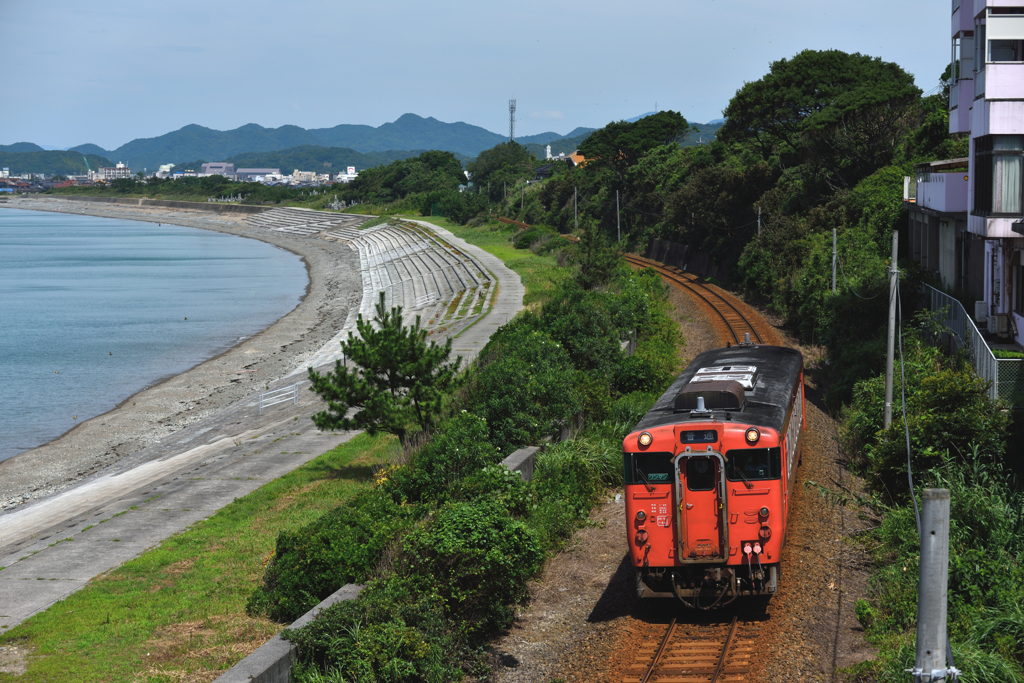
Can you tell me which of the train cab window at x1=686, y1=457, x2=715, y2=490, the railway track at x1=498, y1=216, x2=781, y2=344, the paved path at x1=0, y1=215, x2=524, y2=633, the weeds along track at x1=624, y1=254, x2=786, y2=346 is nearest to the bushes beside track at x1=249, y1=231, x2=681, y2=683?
the train cab window at x1=686, y1=457, x2=715, y2=490

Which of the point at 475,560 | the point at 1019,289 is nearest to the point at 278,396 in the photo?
the point at 475,560

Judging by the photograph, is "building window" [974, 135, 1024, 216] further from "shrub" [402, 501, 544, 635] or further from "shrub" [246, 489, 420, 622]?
"shrub" [246, 489, 420, 622]

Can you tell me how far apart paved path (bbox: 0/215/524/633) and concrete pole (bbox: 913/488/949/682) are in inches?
474

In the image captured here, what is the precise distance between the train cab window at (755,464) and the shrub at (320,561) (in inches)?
205

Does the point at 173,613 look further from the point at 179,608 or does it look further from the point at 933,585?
the point at 933,585

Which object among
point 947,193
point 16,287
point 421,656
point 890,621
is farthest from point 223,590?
point 16,287

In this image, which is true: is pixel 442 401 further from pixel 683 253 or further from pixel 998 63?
pixel 683 253

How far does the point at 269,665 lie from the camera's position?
956 centimetres

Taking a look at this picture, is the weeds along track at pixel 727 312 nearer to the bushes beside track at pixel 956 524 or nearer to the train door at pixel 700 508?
the bushes beside track at pixel 956 524

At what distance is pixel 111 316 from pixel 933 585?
6933 centimetres

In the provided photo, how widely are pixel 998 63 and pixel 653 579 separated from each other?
679 inches

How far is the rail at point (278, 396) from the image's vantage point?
33141 millimetres

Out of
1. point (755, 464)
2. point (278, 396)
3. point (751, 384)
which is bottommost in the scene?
point (278, 396)

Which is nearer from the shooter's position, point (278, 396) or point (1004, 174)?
point (1004, 174)
